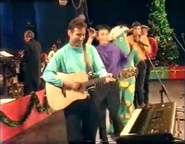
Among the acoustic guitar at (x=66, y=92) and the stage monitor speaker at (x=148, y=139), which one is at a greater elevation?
the acoustic guitar at (x=66, y=92)

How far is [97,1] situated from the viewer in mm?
2184

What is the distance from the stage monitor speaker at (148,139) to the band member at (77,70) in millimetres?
771

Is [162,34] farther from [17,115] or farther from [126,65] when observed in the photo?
[17,115]

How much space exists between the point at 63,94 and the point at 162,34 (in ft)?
2.46

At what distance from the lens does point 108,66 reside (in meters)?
2.19

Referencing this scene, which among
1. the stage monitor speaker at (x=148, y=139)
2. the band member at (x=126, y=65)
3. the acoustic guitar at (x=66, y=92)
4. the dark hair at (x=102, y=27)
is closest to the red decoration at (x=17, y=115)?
the acoustic guitar at (x=66, y=92)

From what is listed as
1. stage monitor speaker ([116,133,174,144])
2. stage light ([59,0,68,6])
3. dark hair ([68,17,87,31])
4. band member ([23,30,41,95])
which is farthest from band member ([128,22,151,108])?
stage monitor speaker ([116,133,174,144])

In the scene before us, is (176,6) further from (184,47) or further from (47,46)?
(47,46)

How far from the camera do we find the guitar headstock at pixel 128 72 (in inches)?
87.1

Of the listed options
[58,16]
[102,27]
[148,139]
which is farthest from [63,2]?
[148,139]

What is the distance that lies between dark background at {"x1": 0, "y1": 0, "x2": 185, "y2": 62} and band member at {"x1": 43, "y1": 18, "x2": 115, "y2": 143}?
0.08 meters

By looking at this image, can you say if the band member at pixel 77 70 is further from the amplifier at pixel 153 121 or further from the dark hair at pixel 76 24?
the amplifier at pixel 153 121

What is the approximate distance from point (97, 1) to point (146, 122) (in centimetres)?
98

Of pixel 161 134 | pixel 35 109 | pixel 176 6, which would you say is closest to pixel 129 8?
pixel 176 6
